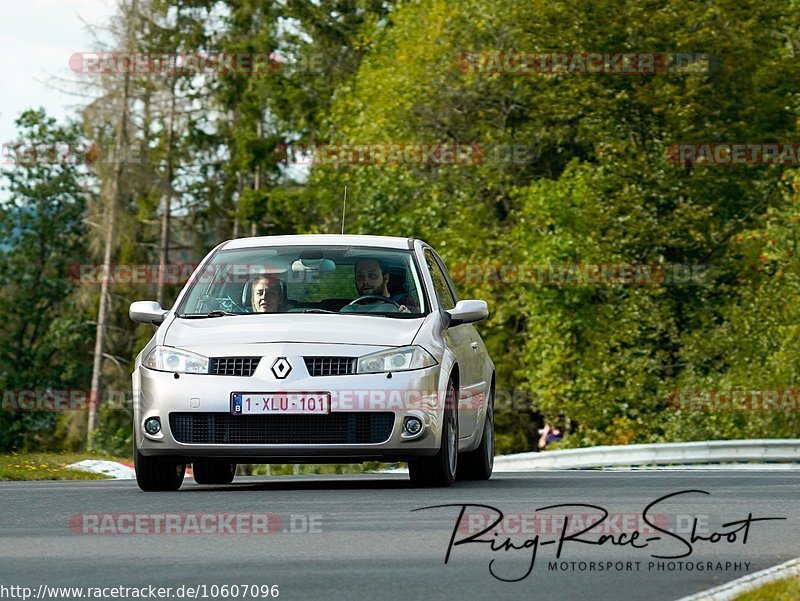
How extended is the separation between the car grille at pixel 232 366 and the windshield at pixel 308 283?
2.56ft

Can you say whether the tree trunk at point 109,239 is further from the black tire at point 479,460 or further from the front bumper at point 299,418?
the front bumper at point 299,418

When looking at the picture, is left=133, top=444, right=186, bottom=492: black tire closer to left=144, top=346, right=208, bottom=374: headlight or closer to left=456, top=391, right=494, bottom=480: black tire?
left=144, top=346, right=208, bottom=374: headlight

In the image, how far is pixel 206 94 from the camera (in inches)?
2665

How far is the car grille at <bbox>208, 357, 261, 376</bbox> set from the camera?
474 inches

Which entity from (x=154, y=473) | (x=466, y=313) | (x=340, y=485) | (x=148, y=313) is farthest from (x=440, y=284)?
(x=154, y=473)

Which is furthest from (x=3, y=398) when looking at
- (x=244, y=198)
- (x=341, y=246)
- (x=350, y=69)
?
(x=341, y=246)

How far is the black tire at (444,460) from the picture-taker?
1247 centimetres

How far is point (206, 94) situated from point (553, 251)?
28.0m

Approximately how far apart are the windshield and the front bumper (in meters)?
0.84

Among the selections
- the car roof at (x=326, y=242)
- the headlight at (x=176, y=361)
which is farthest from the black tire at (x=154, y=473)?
the car roof at (x=326, y=242)

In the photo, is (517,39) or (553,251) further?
(517,39)

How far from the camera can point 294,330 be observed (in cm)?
1223

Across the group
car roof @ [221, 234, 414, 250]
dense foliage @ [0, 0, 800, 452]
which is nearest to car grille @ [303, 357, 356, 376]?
car roof @ [221, 234, 414, 250]

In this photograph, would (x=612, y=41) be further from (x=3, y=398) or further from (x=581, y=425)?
(x=3, y=398)
